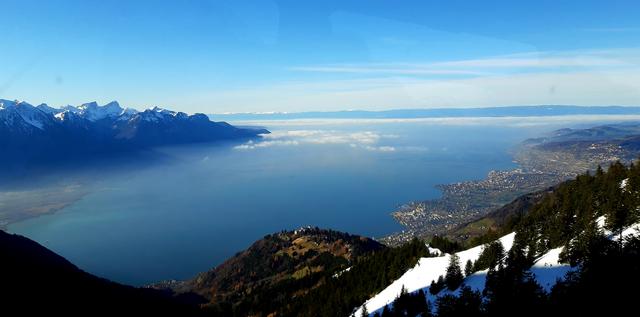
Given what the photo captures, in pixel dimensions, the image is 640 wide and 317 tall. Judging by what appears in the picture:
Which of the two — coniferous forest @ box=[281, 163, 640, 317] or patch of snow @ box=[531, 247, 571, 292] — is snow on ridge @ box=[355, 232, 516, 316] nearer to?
coniferous forest @ box=[281, 163, 640, 317]

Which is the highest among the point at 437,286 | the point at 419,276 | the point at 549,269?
the point at 549,269

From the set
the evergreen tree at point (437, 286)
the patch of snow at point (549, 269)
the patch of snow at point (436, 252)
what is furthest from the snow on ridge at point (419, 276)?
the patch of snow at point (549, 269)

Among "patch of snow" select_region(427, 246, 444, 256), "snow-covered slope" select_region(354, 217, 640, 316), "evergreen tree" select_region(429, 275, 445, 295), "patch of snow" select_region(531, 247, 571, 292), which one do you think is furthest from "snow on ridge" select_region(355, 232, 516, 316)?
"patch of snow" select_region(531, 247, 571, 292)

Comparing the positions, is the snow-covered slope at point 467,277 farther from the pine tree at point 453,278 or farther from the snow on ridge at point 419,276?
the pine tree at point 453,278

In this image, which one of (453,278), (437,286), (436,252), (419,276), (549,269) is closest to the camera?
(549,269)

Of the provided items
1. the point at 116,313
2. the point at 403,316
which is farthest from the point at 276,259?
the point at 403,316

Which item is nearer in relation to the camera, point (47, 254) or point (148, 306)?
point (148, 306)

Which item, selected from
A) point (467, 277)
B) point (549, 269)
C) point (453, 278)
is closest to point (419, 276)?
point (467, 277)

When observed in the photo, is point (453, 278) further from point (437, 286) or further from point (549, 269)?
point (549, 269)

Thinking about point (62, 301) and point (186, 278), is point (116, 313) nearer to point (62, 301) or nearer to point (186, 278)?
point (62, 301)

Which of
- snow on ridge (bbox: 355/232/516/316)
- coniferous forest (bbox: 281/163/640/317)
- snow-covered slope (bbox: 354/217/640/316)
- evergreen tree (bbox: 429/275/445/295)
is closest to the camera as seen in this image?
coniferous forest (bbox: 281/163/640/317)

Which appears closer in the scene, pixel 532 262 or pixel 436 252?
pixel 532 262
